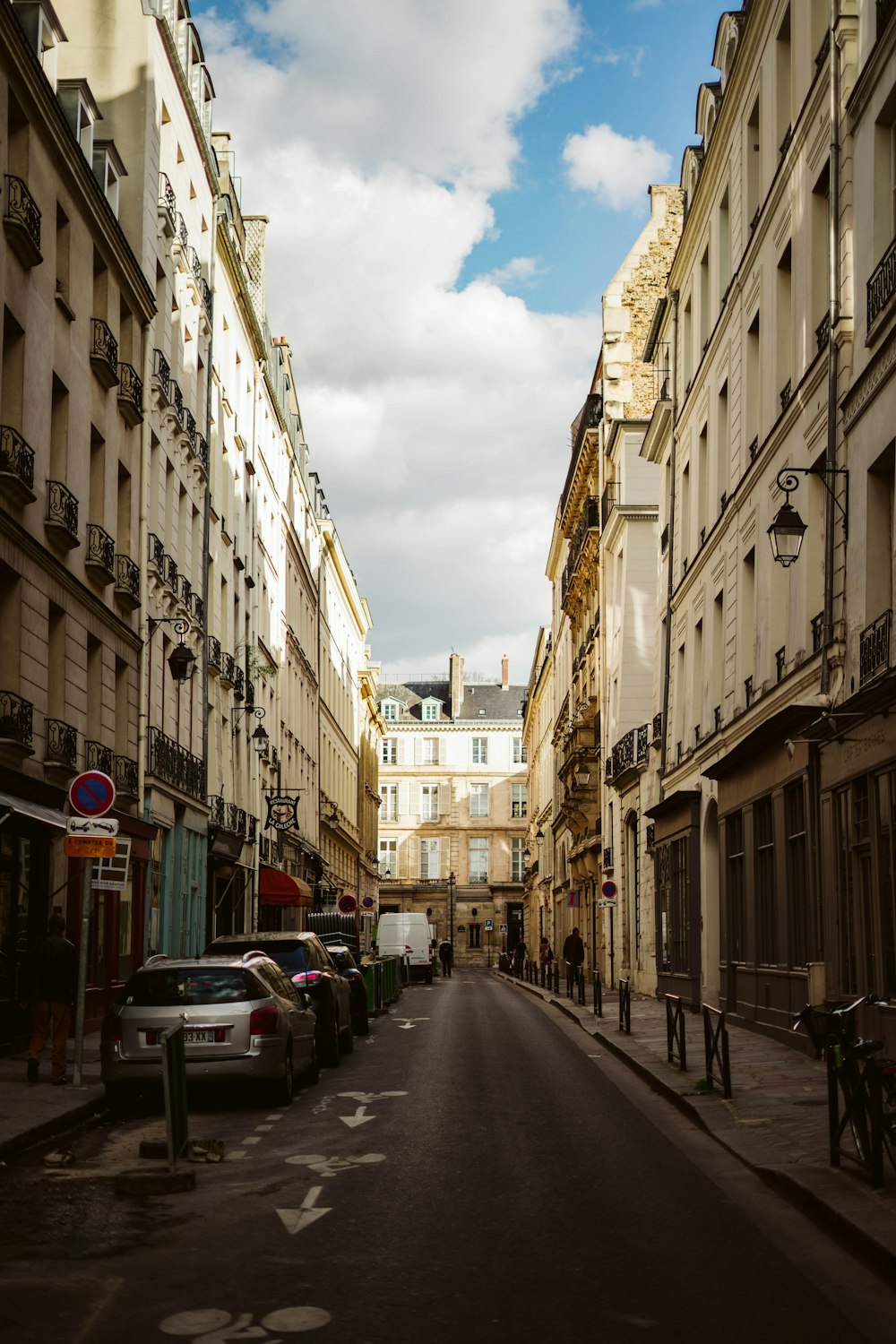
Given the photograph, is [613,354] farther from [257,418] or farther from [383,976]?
[383,976]

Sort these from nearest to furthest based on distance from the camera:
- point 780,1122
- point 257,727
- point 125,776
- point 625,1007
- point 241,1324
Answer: point 241,1324, point 780,1122, point 625,1007, point 125,776, point 257,727

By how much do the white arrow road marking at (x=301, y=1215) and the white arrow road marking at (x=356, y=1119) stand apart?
397 cm

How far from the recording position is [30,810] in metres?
18.1

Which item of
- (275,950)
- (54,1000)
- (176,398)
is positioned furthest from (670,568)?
(54,1000)

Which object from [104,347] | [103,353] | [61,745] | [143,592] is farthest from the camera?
[143,592]

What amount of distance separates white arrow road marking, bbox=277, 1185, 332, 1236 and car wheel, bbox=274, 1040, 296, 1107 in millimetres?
5302

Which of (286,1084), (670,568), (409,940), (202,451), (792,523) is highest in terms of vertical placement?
(202,451)

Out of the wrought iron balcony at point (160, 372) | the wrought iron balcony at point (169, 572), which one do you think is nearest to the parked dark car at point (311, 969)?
the wrought iron balcony at point (169, 572)

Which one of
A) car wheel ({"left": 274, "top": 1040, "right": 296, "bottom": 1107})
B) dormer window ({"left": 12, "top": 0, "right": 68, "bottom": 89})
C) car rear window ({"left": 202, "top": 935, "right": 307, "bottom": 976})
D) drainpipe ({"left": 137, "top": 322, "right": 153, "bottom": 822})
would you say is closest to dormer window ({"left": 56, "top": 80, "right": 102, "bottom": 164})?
dormer window ({"left": 12, "top": 0, "right": 68, "bottom": 89})

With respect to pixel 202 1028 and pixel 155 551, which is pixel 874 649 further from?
pixel 155 551

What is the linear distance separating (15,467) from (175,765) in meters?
12.4

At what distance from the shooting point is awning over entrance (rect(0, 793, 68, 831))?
17484mm

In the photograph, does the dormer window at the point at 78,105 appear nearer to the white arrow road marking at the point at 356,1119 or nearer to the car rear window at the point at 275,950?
the car rear window at the point at 275,950

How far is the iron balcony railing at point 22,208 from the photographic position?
65.1 feet
